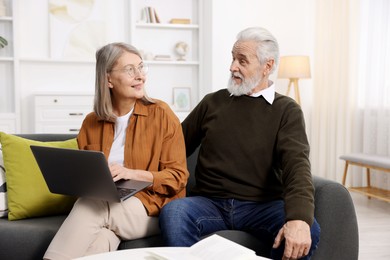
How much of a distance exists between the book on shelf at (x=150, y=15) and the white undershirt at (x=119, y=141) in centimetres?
404

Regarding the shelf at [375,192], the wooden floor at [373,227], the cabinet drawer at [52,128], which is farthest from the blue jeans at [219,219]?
the cabinet drawer at [52,128]

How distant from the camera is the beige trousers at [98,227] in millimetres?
1738

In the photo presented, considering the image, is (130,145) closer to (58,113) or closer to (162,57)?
(58,113)

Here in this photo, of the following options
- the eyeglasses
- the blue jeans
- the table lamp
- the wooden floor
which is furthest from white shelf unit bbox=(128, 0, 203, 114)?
the blue jeans

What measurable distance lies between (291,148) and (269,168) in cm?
17

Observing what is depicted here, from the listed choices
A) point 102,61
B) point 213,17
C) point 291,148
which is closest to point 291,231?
point 291,148

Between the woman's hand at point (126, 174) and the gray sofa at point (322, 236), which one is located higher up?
the woman's hand at point (126, 174)

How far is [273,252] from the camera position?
5.97 ft

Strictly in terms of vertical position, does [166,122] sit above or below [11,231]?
above

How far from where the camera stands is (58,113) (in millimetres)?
5449

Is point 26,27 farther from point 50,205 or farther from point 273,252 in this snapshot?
point 273,252

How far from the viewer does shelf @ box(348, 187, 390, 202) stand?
176 inches

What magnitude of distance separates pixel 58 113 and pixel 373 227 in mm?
3438

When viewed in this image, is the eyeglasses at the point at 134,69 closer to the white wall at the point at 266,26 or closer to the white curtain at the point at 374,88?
the white curtain at the point at 374,88
